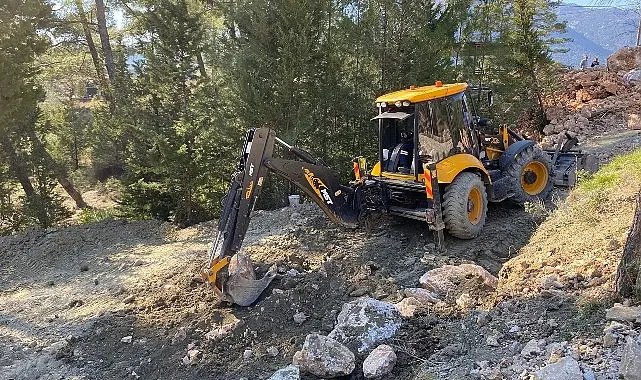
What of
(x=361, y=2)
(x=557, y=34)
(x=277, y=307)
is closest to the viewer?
(x=277, y=307)

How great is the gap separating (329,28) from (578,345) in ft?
31.0

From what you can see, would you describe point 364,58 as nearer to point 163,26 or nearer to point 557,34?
point 163,26

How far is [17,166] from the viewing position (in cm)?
1326

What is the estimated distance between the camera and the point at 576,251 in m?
5.18

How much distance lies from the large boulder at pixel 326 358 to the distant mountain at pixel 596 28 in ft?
15.3

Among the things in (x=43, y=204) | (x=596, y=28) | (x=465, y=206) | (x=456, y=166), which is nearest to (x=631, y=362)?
(x=465, y=206)

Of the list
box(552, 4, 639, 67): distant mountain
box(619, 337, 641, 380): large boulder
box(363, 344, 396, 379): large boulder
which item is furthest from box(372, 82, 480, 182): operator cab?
box(619, 337, 641, 380): large boulder

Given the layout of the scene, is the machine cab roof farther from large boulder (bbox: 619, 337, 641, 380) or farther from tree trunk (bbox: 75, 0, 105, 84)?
tree trunk (bbox: 75, 0, 105, 84)

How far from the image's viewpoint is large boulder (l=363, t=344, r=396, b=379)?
162 inches

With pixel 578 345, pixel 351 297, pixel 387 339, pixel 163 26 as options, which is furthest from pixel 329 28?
pixel 578 345

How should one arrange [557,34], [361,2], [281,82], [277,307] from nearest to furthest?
[277,307] < [281,82] < [361,2] < [557,34]

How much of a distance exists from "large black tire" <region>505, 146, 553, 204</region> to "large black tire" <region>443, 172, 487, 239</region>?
1.00 meters

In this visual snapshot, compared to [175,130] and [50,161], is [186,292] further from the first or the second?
[50,161]

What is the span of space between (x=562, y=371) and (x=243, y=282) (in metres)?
3.65
